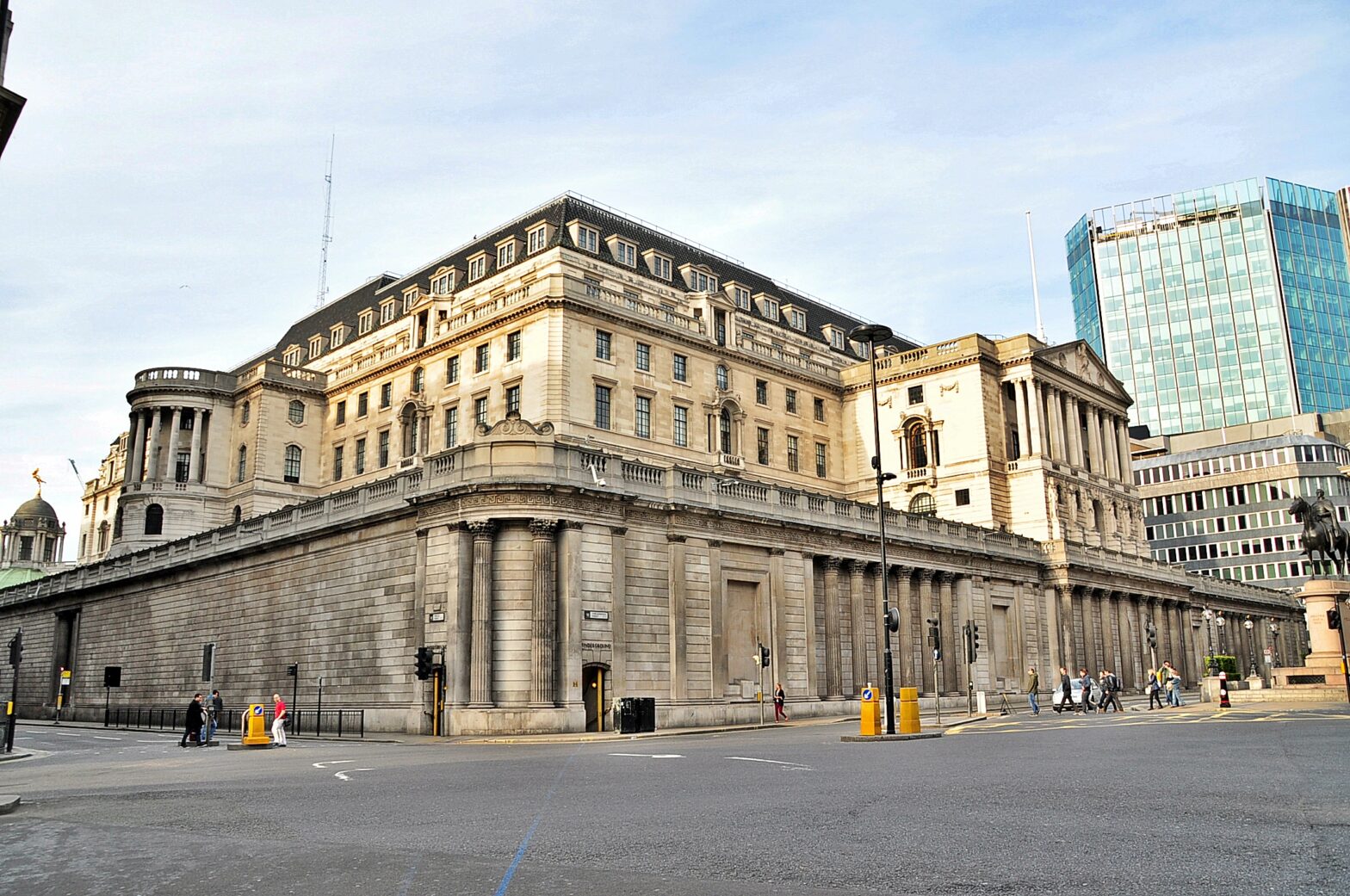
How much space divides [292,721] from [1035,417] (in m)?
50.5

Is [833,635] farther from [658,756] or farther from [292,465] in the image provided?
[292,465]

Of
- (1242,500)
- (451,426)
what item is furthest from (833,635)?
(1242,500)

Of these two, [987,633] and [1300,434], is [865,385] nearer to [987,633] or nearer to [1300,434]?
[987,633]

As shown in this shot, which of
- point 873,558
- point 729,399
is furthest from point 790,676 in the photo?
point 729,399

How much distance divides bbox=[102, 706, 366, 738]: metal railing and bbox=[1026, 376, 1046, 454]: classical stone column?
48189 millimetres

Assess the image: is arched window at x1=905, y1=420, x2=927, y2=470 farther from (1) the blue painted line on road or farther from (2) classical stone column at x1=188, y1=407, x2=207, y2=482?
(1) the blue painted line on road

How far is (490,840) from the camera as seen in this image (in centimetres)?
1018

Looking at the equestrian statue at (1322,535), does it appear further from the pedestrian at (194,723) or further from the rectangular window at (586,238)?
the pedestrian at (194,723)

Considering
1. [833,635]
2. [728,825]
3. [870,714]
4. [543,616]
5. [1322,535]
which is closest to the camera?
[728,825]

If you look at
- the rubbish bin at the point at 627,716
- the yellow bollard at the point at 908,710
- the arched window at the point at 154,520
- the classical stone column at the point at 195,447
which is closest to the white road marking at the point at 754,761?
the yellow bollard at the point at 908,710

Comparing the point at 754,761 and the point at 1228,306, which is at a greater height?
the point at 1228,306

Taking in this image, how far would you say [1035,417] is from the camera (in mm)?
71312

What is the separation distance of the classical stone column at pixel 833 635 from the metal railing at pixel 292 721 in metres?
19.9

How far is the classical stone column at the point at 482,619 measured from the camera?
36.1 meters
